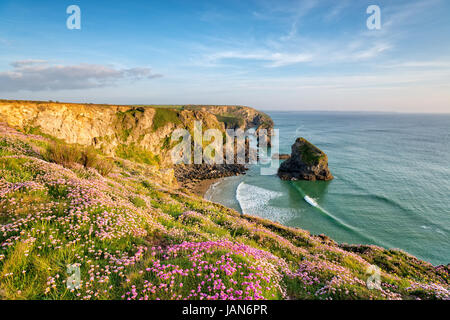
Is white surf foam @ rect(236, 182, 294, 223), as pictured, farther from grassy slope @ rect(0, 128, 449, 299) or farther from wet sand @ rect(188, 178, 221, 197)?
grassy slope @ rect(0, 128, 449, 299)

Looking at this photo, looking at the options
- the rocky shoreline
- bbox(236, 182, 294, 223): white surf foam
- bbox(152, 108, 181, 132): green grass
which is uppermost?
bbox(152, 108, 181, 132): green grass


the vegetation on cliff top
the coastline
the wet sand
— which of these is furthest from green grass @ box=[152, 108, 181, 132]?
the vegetation on cliff top

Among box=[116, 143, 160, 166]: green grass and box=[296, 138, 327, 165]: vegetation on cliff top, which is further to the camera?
box=[116, 143, 160, 166]: green grass

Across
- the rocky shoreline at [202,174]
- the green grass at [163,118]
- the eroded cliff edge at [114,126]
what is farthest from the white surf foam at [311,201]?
the green grass at [163,118]

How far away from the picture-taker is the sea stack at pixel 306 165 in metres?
66.2

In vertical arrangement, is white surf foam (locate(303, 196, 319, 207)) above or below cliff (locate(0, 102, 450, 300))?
below

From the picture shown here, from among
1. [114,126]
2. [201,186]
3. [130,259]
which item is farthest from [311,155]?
[114,126]

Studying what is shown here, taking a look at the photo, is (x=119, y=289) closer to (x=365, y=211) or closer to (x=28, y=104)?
(x=365, y=211)

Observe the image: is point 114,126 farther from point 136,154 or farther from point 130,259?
point 130,259

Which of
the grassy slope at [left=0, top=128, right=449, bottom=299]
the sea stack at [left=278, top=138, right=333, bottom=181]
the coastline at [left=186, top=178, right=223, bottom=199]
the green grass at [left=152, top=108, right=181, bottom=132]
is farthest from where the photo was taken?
the green grass at [left=152, top=108, right=181, bottom=132]

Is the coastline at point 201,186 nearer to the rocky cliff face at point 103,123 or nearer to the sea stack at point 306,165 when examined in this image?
the sea stack at point 306,165

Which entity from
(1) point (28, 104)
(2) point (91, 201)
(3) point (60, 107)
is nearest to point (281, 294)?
A: (2) point (91, 201)

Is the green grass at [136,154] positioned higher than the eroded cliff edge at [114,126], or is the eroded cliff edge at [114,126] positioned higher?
the eroded cliff edge at [114,126]

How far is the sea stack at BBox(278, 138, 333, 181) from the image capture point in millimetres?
66188
